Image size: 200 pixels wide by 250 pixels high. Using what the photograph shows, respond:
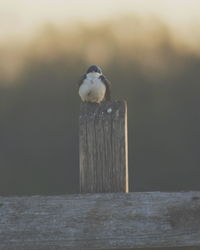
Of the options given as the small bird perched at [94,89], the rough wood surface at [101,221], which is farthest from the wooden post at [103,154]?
the small bird perched at [94,89]

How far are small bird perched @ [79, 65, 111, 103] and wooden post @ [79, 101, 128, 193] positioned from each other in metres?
3.81

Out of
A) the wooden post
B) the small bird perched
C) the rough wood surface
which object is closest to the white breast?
the small bird perched

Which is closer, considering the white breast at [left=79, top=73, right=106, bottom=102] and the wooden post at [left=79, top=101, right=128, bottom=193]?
the wooden post at [left=79, top=101, right=128, bottom=193]

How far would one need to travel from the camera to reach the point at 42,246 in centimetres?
289

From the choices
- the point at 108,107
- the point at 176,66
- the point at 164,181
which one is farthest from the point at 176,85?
the point at 108,107

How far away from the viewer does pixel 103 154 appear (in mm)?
3061

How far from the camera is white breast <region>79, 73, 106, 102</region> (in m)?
7.07

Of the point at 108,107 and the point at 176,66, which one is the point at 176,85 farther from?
the point at 108,107

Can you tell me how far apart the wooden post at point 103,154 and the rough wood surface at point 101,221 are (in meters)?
0.10

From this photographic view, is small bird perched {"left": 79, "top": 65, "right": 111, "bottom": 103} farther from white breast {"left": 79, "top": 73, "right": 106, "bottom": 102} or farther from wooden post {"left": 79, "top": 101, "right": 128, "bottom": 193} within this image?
wooden post {"left": 79, "top": 101, "right": 128, "bottom": 193}

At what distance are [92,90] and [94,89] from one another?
0.01 meters

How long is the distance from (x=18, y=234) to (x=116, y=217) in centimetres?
25

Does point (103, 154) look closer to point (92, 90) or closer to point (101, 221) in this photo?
point (101, 221)

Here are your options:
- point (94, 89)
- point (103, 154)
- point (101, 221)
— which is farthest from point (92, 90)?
point (101, 221)
